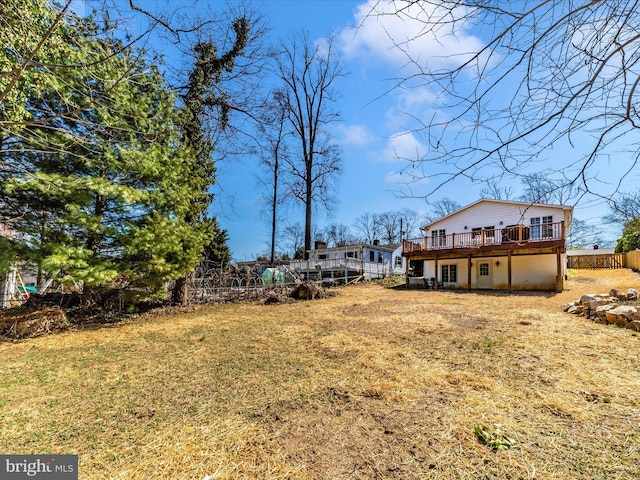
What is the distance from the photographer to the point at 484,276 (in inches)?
664

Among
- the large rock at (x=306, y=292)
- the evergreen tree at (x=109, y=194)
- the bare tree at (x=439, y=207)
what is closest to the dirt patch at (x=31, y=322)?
the evergreen tree at (x=109, y=194)

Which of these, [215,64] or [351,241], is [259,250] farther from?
Answer: [215,64]

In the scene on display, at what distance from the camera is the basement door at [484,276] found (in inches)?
654

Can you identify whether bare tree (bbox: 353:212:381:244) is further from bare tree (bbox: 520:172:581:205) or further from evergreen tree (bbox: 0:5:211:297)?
bare tree (bbox: 520:172:581:205)

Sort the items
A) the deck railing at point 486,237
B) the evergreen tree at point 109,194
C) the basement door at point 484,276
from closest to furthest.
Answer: the evergreen tree at point 109,194
the deck railing at point 486,237
the basement door at point 484,276

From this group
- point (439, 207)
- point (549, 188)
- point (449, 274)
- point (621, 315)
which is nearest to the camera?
point (549, 188)

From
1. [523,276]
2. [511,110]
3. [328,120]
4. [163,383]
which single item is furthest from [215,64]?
[523,276]

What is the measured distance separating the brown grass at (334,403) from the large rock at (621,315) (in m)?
0.38

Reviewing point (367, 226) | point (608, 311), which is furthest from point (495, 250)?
point (367, 226)

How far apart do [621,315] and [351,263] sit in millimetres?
16684

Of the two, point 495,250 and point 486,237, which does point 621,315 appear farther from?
point 486,237

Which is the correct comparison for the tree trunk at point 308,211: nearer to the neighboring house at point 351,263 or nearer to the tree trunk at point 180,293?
the neighboring house at point 351,263

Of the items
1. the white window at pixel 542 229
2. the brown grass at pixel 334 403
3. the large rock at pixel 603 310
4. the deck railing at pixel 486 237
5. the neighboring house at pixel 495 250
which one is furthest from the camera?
the white window at pixel 542 229

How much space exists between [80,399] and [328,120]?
925 inches
